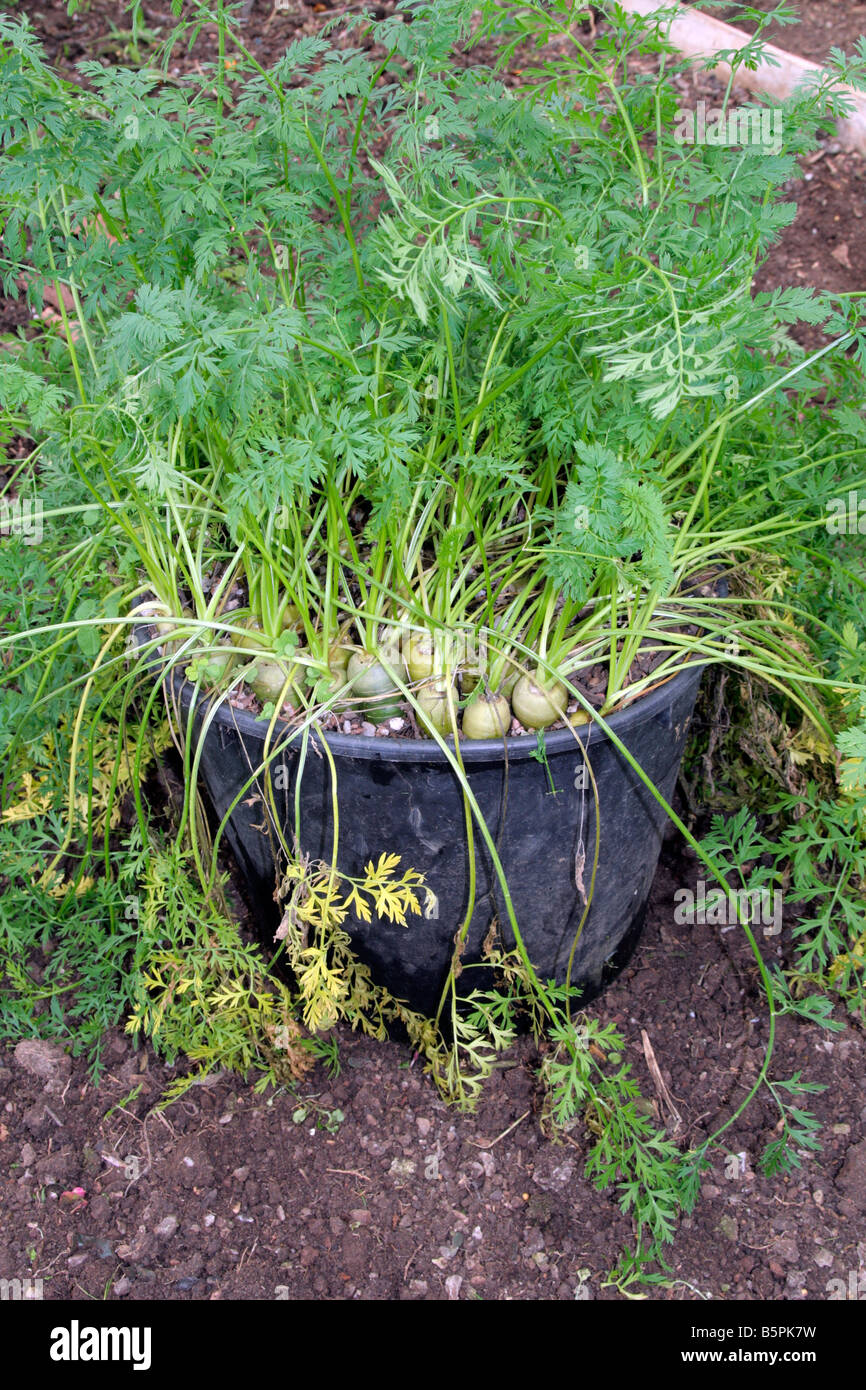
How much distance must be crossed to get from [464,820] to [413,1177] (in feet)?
2.25

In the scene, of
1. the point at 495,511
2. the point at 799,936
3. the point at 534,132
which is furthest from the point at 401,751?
the point at 799,936

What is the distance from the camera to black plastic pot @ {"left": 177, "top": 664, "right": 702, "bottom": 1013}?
1588mm

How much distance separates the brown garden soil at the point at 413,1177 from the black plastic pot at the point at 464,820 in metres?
0.25

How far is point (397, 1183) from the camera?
6.02ft

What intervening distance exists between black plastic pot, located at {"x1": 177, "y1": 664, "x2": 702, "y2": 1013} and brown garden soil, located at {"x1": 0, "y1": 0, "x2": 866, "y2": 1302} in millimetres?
246
